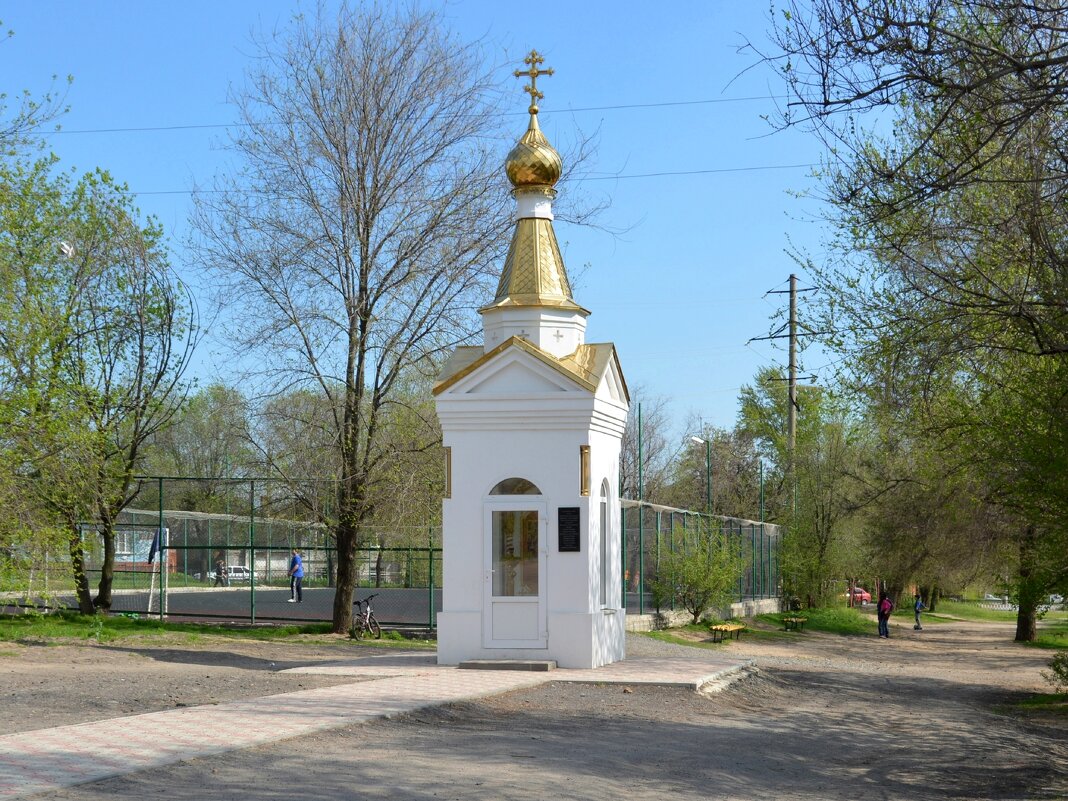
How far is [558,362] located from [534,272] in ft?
6.07

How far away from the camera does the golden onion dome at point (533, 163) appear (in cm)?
1906

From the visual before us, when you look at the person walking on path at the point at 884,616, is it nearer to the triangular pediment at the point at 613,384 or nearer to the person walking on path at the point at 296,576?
the person walking on path at the point at 296,576

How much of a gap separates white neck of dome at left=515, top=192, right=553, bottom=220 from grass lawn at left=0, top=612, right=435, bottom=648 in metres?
8.51

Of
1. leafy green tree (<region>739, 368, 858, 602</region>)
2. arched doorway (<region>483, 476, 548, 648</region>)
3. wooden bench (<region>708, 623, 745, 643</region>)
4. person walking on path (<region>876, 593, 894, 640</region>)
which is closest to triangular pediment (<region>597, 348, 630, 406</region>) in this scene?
arched doorway (<region>483, 476, 548, 648</region>)

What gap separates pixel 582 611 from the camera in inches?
684

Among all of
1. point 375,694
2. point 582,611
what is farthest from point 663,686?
point 375,694

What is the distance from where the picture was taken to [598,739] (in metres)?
11.8

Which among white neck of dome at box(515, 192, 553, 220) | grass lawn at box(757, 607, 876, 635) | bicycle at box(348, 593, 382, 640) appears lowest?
grass lawn at box(757, 607, 876, 635)

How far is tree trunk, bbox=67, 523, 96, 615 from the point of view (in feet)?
75.7

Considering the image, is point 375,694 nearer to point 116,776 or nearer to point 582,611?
point 582,611

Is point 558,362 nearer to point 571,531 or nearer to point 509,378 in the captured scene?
point 509,378

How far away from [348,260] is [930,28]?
16833 mm

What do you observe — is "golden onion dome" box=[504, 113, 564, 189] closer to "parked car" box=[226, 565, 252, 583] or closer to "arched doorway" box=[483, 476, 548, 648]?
"arched doorway" box=[483, 476, 548, 648]

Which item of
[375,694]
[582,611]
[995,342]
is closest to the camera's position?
[995,342]
